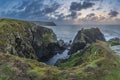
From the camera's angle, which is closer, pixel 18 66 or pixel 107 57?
pixel 18 66

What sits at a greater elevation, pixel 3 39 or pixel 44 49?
pixel 3 39

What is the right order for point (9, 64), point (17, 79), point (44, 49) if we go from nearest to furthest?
point (17, 79)
point (9, 64)
point (44, 49)

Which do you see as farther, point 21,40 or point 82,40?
point 82,40

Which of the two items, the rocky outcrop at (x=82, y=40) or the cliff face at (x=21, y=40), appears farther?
the rocky outcrop at (x=82, y=40)

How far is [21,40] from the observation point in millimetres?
61688

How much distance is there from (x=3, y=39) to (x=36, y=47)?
101ft

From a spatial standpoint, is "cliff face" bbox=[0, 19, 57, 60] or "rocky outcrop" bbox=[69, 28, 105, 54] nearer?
"cliff face" bbox=[0, 19, 57, 60]

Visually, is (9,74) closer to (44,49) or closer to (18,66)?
(18,66)

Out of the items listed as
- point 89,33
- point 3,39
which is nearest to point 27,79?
point 3,39

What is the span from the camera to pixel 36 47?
8169cm

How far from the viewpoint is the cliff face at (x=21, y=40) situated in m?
51.4

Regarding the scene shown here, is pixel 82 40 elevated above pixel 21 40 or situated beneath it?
situated beneath

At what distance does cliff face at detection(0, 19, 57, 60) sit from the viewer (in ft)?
169

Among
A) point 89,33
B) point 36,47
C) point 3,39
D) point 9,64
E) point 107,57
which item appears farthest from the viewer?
point 89,33
